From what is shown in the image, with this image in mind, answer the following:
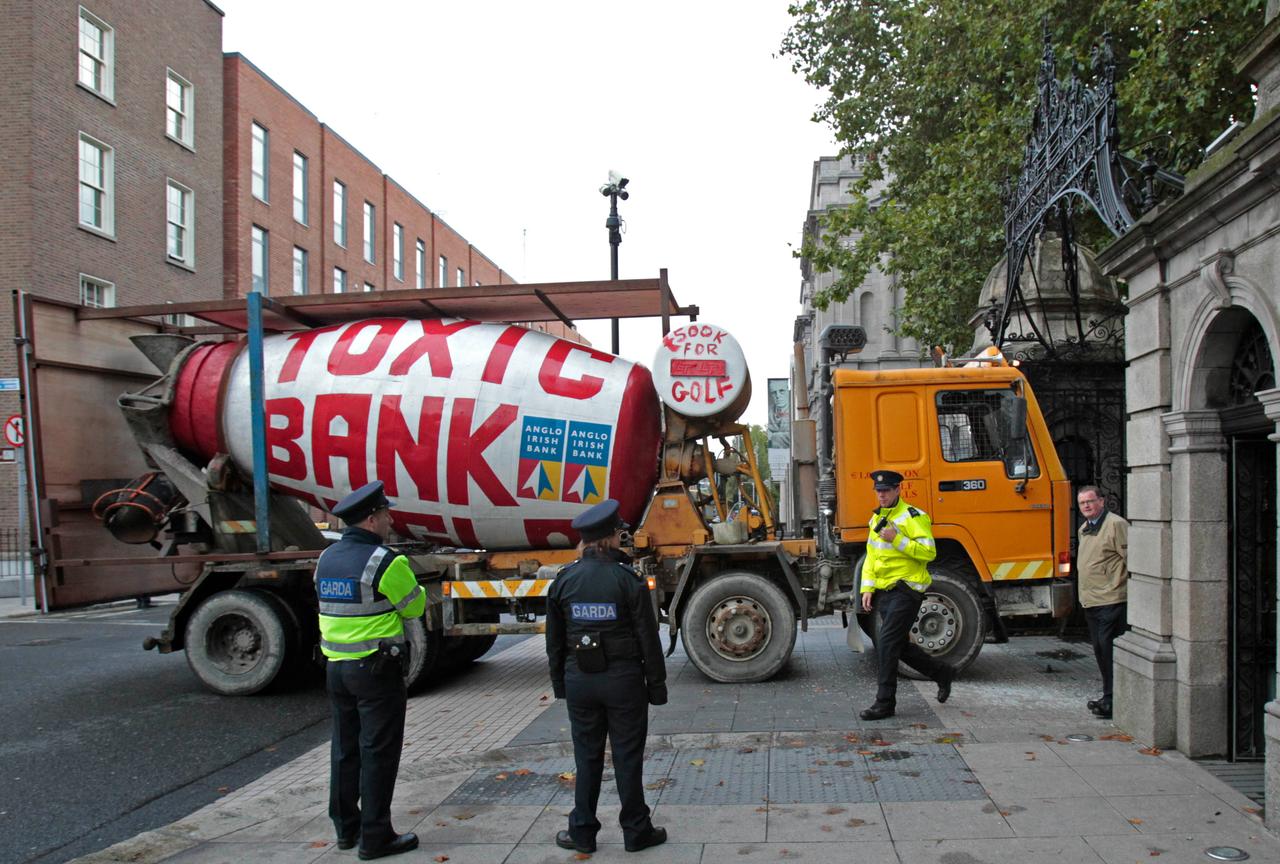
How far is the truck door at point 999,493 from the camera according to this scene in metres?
8.62

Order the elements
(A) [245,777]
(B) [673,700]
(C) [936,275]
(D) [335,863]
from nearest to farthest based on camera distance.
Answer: (D) [335,863]
(A) [245,777]
(B) [673,700]
(C) [936,275]

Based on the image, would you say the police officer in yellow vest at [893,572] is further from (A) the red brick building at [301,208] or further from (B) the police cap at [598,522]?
(A) the red brick building at [301,208]

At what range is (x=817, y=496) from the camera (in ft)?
30.7

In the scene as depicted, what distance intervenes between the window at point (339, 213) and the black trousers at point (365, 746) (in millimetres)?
32433

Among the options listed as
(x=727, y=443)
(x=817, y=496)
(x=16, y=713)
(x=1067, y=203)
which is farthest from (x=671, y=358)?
(x=16, y=713)

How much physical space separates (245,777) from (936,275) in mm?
13425

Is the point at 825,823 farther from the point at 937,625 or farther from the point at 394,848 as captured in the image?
the point at 937,625

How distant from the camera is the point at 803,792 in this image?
219 inches

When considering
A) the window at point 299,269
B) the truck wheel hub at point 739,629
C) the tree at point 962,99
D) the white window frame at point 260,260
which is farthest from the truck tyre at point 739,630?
the window at point 299,269

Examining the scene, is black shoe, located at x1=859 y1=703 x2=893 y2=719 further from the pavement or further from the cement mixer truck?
the cement mixer truck

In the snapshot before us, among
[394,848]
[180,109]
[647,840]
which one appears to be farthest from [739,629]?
[180,109]

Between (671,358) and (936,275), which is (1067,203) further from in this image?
(936,275)

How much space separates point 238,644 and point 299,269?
2582cm

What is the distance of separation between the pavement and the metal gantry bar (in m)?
2.39
